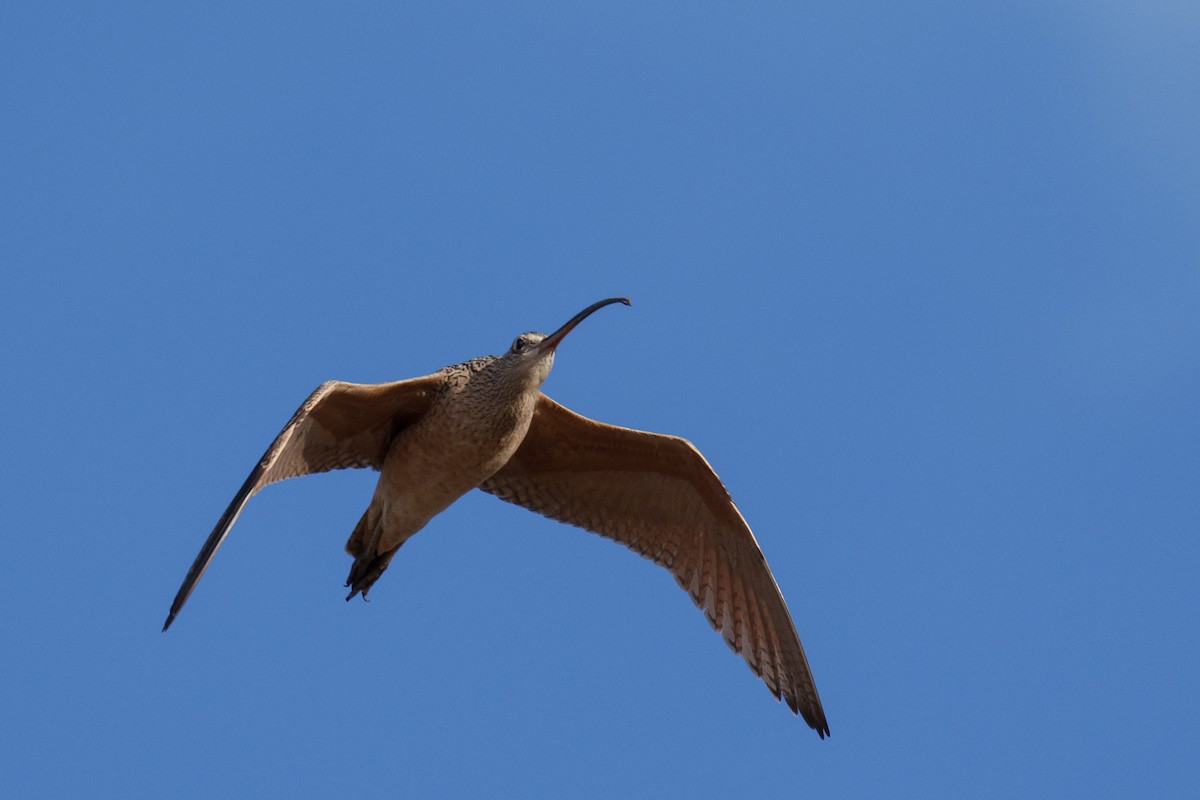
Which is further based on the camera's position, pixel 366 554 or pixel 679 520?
pixel 679 520

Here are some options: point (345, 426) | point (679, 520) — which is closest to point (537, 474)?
point (679, 520)

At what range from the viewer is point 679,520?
14.0 m

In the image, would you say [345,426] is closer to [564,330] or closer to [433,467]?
[433,467]

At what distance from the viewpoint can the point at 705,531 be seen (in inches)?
550

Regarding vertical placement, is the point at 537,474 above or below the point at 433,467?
above

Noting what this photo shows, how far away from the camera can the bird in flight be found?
12.3m

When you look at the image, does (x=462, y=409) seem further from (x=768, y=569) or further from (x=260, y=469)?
(x=768, y=569)

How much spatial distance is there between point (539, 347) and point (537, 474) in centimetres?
200

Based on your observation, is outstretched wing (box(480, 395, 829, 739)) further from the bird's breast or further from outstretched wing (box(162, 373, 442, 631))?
outstretched wing (box(162, 373, 442, 631))

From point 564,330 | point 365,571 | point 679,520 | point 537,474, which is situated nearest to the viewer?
point 564,330

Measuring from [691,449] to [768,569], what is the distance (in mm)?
1392

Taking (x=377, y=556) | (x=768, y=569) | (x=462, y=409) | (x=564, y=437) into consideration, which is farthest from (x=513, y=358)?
(x=768, y=569)

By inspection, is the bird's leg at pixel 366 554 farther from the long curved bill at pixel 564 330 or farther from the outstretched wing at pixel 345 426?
the long curved bill at pixel 564 330

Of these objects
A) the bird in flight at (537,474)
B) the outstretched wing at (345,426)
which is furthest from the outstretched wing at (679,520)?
the outstretched wing at (345,426)
